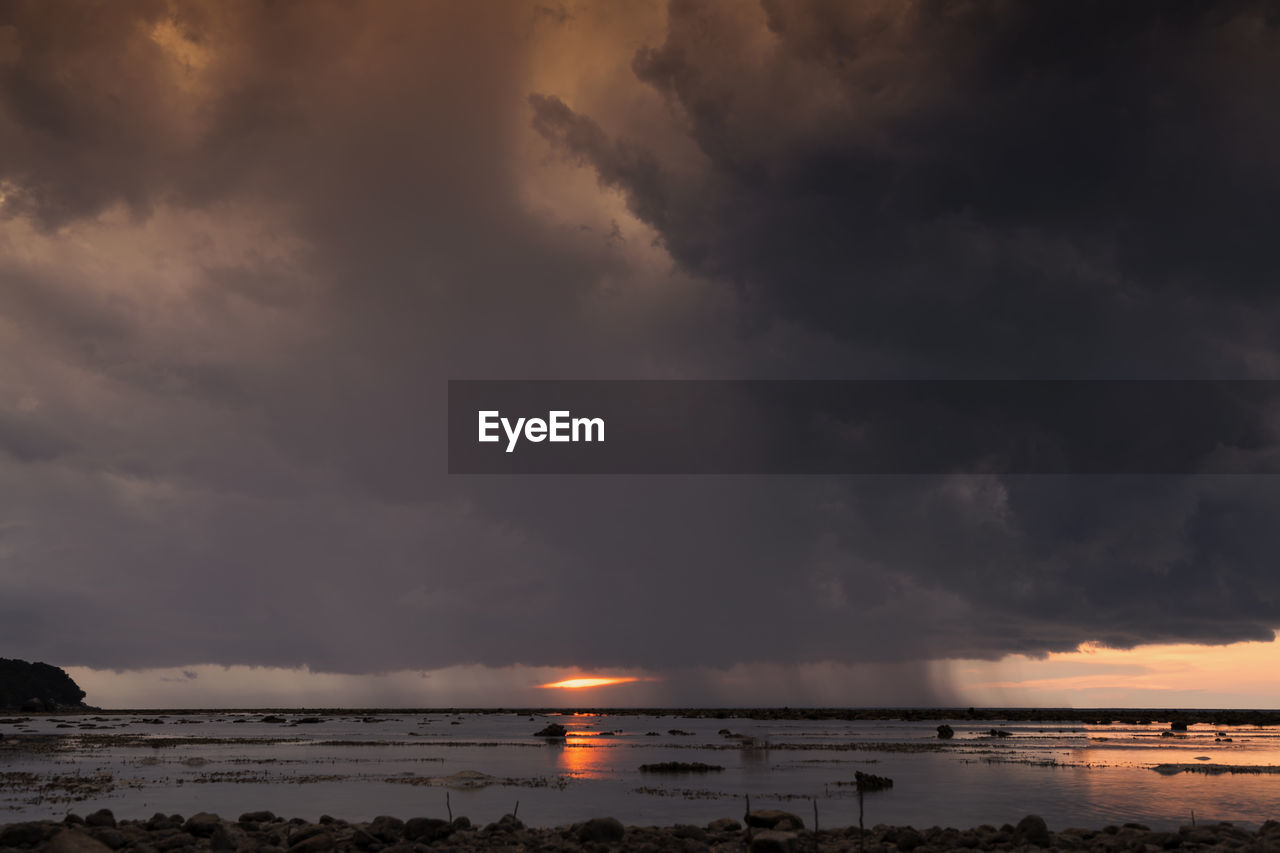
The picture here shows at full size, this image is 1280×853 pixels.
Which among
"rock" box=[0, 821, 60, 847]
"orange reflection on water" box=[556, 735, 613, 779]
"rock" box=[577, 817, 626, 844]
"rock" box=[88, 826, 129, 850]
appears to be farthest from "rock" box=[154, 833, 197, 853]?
"orange reflection on water" box=[556, 735, 613, 779]

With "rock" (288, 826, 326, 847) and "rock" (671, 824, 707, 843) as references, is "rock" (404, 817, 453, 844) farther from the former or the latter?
"rock" (671, 824, 707, 843)

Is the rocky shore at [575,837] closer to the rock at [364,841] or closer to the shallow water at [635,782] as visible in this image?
the rock at [364,841]

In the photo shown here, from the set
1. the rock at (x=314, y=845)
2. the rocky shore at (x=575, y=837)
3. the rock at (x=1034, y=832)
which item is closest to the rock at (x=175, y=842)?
the rocky shore at (x=575, y=837)

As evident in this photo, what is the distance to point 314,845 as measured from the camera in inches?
1075

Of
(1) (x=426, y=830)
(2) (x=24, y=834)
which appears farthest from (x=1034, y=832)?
(2) (x=24, y=834)

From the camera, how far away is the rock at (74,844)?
25438 mm

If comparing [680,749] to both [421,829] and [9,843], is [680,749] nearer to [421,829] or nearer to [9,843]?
[421,829]

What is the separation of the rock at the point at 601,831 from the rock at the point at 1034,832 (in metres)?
14.2

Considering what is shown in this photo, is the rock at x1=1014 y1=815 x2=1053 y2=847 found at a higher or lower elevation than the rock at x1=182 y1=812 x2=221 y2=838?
lower

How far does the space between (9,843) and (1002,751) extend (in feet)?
264

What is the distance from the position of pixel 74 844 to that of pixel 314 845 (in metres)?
6.90

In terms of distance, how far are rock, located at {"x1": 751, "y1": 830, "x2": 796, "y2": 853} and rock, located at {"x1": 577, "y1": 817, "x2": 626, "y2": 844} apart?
17.7 ft

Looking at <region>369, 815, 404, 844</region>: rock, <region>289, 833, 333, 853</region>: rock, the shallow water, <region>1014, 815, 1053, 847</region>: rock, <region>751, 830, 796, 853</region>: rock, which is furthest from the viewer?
the shallow water

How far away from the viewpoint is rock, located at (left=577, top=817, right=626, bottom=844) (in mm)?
29688
